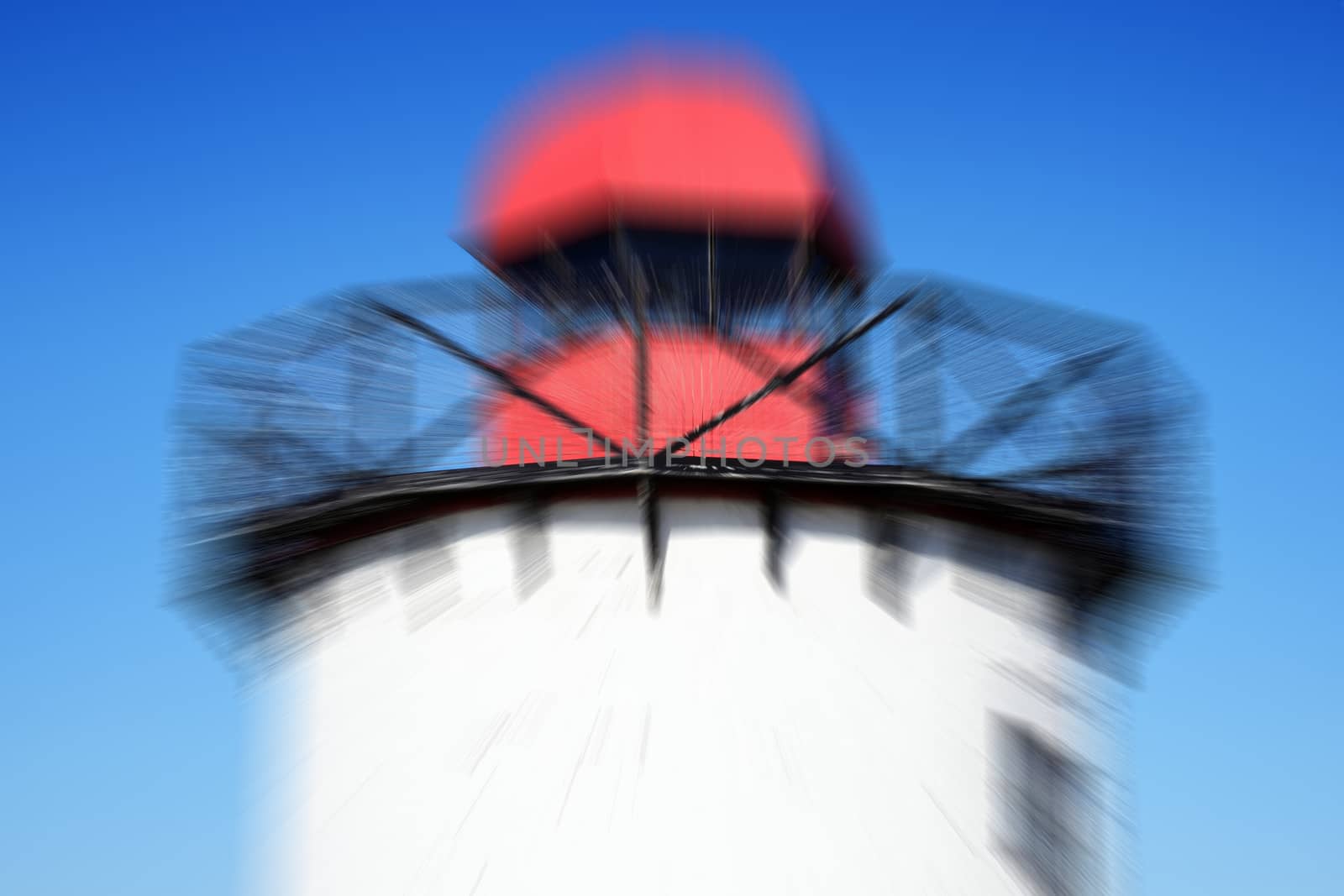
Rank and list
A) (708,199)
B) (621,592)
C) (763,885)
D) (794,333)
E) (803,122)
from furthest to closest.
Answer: (803,122) → (708,199) → (794,333) → (621,592) → (763,885)

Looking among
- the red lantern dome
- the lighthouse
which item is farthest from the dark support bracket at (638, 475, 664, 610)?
the red lantern dome

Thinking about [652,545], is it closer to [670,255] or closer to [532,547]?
[532,547]

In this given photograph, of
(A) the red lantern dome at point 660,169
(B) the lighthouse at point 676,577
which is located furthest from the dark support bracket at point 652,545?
(A) the red lantern dome at point 660,169

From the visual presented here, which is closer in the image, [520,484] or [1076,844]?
[520,484]

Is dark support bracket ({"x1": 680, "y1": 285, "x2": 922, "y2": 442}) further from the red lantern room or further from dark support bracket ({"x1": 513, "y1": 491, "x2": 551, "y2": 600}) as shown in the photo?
dark support bracket ({"x1": 513, "y1": 491, "x2": 551, "y2": 600})

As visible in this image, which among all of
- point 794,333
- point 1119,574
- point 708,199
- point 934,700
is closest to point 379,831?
point 934,700

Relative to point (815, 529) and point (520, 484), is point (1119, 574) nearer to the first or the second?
point (815, 529)
